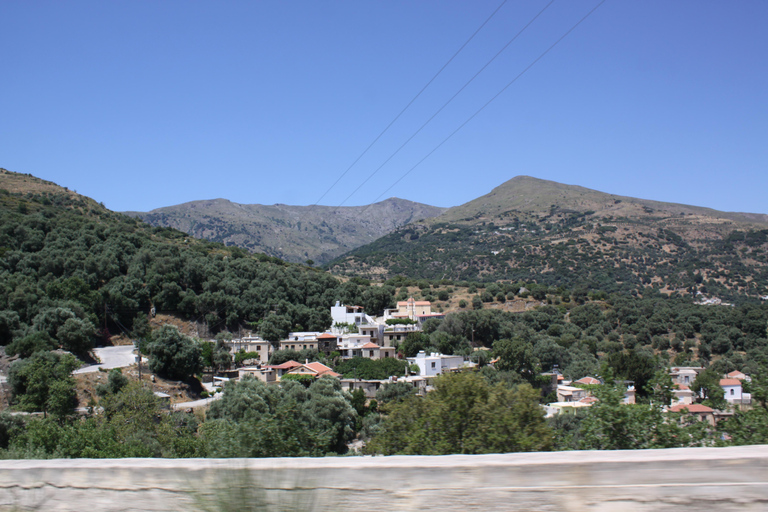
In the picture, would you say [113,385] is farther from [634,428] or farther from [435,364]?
[634,428]

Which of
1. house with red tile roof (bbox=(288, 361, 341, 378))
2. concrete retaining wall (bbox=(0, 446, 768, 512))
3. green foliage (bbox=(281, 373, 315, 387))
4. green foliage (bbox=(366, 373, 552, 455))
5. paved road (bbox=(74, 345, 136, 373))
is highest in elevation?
concrete retaining wall (bbox=(0, 446, 768, 512))

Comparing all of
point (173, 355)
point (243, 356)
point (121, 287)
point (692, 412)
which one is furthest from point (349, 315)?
point (692, 412)

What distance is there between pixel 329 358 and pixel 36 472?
32767mm

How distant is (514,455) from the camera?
7.81 feet

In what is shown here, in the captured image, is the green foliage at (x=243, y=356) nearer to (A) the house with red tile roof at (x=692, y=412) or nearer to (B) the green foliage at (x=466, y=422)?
(A) the house with red tile roof at (x=692, y=412)

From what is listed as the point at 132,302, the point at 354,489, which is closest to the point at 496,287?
the point at 132,302

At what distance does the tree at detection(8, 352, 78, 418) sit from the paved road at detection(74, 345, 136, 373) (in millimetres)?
3671

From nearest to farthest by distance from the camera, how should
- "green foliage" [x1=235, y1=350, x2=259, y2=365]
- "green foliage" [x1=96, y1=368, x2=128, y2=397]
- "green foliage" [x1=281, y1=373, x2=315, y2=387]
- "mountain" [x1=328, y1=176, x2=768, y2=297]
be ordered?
"green foliage" [x1=96, y1=368, x2=128, y2=397]
"green foliage" [x1=281, y1=373, x2=315, y2=387]
"green foliage" [x1=235, y1=350, x2=259, y2=365]
"mountain" [x1=328, y1=176, x2=768, y2=297]

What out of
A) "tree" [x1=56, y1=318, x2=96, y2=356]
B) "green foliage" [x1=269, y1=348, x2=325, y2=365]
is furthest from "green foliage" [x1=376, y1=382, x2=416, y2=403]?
"tree" [x1=56, y1=318, x2=96, y2=356]

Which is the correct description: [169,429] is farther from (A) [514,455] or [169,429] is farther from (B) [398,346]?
(B) [398,346]

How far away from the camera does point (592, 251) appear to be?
323ft

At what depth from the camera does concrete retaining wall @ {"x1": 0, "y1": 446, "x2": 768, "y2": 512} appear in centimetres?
213

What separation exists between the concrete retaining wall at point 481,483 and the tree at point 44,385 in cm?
2084

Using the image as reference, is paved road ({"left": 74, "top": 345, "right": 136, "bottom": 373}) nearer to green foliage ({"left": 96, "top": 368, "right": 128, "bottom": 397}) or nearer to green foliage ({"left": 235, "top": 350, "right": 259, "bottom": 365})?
green foliage ({"left": 96, "top": 368, "right": 128, "bottom": 397})
